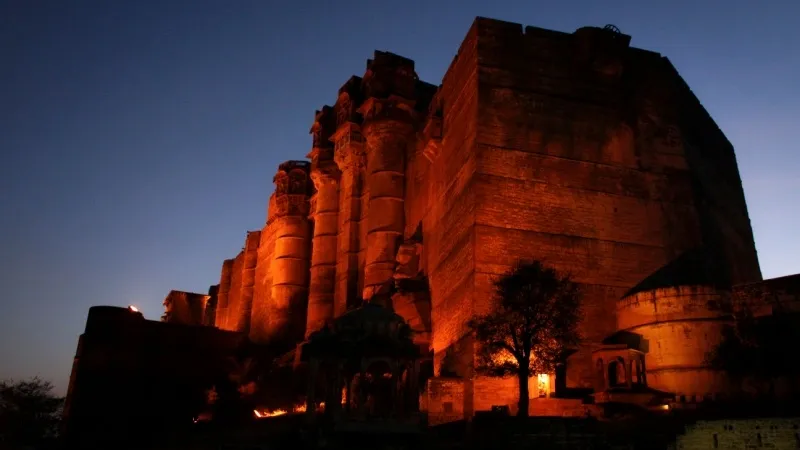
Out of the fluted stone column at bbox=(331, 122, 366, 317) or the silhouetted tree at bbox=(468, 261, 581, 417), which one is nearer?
the silhouetted tree at bbox=(468, 261, 581, 417)

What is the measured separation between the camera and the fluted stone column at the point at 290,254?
3528 cm

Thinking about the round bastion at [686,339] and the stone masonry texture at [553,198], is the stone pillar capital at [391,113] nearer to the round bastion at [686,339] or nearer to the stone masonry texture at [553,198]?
the stone masonry texture at [553,198]

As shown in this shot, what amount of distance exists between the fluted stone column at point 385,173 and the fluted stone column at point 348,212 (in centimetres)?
171

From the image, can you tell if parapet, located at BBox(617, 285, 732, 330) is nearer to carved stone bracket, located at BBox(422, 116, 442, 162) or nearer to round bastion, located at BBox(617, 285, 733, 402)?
round bastion, located at BBox(617, 285, 733, 402)

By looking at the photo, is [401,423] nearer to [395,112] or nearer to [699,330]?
[699,330]

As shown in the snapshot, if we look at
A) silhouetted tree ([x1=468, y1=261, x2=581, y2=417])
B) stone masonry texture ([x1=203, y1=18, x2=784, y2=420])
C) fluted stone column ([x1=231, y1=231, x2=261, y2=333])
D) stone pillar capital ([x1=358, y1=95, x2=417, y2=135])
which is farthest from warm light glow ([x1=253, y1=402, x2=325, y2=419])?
fluted stone column ([x1=231, y1=231, x2=261, y2=333])

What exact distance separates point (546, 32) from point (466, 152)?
5493mm

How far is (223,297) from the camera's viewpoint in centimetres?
4581

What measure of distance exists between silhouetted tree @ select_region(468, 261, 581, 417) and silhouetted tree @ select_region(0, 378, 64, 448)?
1755 centimetres

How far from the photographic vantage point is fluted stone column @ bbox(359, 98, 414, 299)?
29.2 meters

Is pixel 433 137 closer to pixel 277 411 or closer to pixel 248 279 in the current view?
pixel 277 411


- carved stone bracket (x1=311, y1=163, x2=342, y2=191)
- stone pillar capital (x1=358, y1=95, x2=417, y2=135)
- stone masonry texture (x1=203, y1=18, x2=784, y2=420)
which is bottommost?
stone masonry texture (x1=203, y1=18, x2=784, y2=420)

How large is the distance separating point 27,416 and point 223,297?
18.9 m

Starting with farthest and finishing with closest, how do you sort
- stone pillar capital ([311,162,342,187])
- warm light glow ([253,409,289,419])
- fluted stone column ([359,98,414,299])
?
stone pillar capital ([311,162,342,187])
fluted stone column ([359,98,414,299])
warm light glow ([253,409,289,419])
